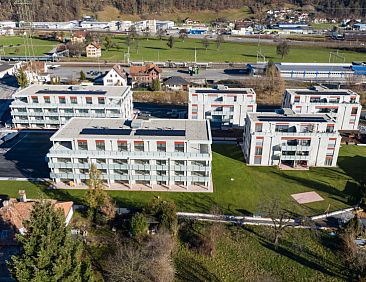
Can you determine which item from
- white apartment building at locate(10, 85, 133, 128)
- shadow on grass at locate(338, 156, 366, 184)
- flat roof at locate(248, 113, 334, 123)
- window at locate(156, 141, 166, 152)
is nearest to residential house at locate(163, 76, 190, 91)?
white apartment building at locate(10, 85, 133, 128)

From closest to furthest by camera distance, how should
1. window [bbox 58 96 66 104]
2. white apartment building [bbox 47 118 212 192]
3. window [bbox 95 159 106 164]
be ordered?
white apartment building [bbox 47 118 212 192], window [bbox 95 159 106 164], window [bbox 58 96 66 104]

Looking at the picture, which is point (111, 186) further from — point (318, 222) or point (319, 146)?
point (319, 146)

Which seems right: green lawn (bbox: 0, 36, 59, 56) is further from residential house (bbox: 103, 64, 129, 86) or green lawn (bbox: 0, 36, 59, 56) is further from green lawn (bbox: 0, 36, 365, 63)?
residential house (bbox: 103, 64, 129, 86)

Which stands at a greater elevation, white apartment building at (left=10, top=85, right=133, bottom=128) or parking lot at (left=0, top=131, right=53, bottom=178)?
white apartment building at (left=10, top=85, right=133, bottom=128)

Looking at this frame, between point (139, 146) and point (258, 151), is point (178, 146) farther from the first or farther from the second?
point (258, 151)

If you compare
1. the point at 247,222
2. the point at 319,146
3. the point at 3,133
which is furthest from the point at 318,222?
the point at 3,133

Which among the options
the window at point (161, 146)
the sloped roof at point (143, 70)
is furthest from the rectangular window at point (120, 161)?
the sloped roof at point (143, 70)

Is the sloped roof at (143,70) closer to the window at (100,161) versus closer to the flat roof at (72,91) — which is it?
the flat roof at (72,91)
